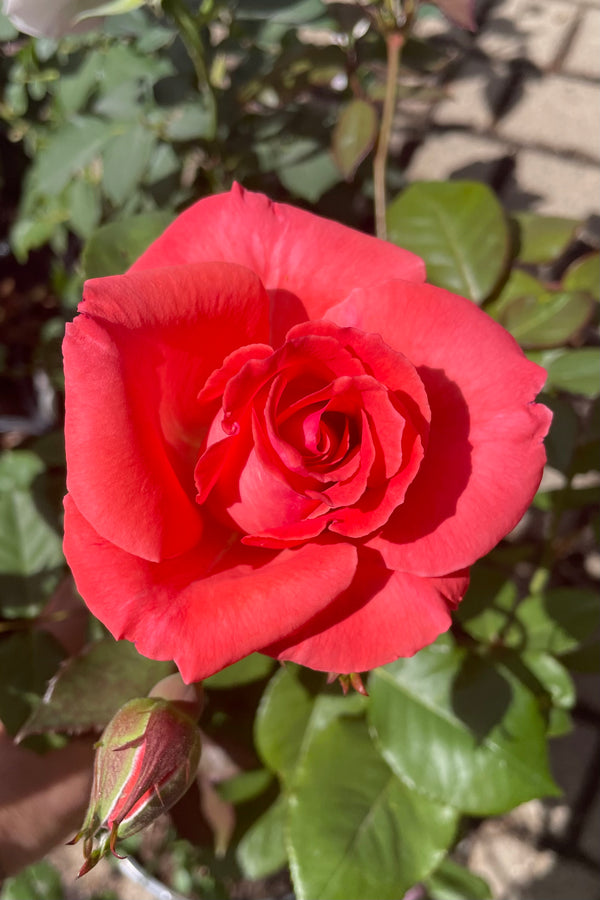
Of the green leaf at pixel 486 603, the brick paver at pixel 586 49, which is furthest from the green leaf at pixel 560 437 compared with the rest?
the brick paver at pixel 586 49

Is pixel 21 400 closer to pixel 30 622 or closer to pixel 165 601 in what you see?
pixel 30 622

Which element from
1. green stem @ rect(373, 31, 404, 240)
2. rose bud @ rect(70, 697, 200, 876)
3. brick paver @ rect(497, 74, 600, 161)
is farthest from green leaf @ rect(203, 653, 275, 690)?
brick paver @ rect(497, 74, 600, 161)

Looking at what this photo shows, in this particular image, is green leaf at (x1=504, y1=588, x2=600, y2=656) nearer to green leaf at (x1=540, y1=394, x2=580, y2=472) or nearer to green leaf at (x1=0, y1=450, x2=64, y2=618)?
green leaf at (x1=540, y1=394, x2=580, y2=472)

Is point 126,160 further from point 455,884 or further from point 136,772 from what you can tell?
point 455,884

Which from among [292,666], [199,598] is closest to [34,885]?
[292,666]

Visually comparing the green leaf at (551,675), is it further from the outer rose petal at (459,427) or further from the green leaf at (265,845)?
the outer rose petal at (459,427)

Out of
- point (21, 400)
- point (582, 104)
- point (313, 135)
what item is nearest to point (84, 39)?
point (313, 135)
